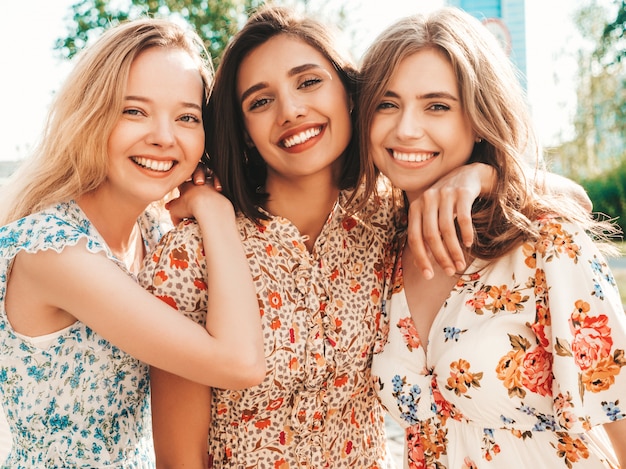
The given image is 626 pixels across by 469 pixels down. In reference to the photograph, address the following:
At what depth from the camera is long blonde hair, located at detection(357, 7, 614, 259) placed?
213 cm

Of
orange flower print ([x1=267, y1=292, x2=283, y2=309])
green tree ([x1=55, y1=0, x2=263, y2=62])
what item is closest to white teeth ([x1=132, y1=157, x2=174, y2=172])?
orange flower print ([x1=267, y1=292, x2=283, y2=309])

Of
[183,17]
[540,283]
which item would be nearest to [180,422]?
[540,283]

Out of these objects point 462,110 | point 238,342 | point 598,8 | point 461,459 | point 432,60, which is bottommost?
point 461,459

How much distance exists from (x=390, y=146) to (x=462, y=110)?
0.91ft

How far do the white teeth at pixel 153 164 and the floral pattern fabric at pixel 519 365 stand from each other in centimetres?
102

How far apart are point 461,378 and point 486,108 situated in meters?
0.94

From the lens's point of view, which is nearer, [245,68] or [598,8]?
[245,68]

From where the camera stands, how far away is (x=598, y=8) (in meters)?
25.4

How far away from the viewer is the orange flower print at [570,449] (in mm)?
1920

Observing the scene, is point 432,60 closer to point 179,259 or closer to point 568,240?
point 568,240

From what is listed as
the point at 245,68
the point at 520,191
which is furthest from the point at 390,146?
the point at 245,68

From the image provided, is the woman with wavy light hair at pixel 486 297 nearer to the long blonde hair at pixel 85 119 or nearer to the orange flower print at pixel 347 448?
the orange flower print at pixel 347 448

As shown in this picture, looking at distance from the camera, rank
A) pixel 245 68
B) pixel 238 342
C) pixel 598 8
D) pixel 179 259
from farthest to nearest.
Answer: pixel 598 8, pixel 245 68, pixel 179 259, pixel 238 342

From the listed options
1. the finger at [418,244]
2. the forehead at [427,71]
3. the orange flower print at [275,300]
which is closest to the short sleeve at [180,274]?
the orange flower print at [275,300]
